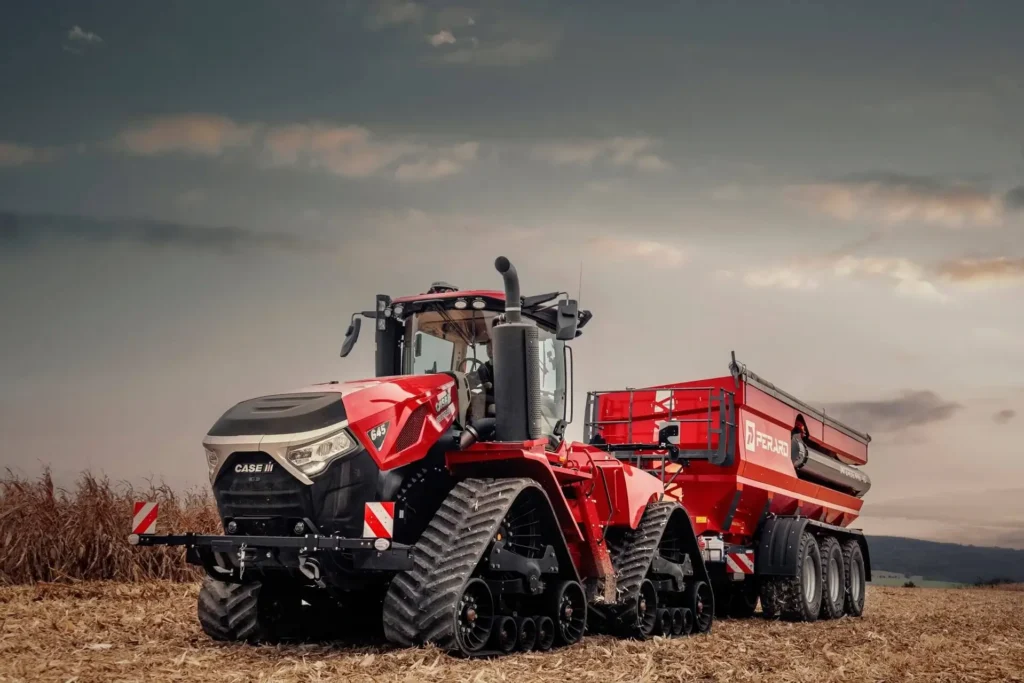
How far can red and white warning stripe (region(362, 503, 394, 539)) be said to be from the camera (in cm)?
834

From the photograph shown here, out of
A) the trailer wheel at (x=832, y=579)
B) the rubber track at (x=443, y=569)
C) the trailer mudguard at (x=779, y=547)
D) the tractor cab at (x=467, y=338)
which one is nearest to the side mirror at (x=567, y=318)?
the tractor cab at (x=467, y=338)

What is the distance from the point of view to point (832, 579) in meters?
18.5

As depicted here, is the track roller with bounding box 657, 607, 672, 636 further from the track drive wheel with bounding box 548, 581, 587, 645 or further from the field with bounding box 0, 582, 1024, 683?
the track drive wheel with bounding box 548, 581, 587, 645

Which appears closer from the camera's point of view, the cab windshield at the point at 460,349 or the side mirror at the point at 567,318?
the side mirror at the point at 567,318

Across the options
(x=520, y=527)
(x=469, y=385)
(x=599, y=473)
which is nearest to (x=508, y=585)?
(x=520, y=527)

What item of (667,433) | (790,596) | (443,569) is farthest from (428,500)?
(790,596)

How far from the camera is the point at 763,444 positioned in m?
16.1

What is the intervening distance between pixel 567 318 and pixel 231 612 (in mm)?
4080

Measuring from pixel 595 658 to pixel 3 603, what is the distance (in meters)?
8.17

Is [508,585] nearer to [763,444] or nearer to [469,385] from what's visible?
[469,385]

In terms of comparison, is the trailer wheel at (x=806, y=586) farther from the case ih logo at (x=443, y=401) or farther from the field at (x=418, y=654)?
the case ih logo at (x=443, y=401)

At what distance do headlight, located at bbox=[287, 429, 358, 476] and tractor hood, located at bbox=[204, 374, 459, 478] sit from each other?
51 mm

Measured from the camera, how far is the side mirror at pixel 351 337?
1041 centimetres

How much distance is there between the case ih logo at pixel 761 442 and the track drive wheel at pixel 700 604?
9.38 feet
